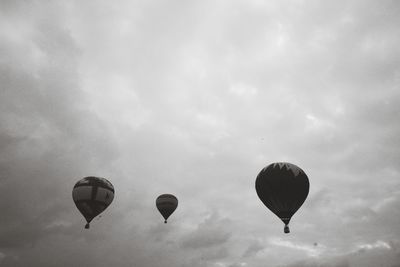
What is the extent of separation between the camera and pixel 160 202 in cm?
4962

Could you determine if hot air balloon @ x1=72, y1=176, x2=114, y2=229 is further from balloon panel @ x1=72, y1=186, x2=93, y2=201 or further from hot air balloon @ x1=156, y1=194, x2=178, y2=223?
hot air balloon @ x1=156, y1=194, x2=178, y2=223

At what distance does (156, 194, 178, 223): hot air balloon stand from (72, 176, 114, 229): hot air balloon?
55.9ft

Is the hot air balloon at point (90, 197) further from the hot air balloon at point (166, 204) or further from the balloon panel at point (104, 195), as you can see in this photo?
the hot air balloon at point (166, 204)

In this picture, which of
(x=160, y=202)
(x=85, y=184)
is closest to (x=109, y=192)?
(x=85, y=184)

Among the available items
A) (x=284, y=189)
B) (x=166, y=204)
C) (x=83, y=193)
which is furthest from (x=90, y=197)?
(x=284, y=189)

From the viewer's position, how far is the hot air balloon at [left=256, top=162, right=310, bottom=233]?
2672 cm

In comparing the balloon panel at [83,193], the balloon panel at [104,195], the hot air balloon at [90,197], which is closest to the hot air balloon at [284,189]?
the balloon panel at [104,195]

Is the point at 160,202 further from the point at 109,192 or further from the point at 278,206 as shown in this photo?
the point at 278,206

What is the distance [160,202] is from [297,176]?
28.0 metres

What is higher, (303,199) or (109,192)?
(109,192)

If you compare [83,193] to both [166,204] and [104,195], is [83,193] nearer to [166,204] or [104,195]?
[104,195]

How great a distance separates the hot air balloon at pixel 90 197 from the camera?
3195 cm

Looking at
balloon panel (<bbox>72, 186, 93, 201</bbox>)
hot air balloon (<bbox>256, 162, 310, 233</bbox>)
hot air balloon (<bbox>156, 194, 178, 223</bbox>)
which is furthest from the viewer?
hot air balloon (<bbox>156, 194, 178, 223</bbox>)

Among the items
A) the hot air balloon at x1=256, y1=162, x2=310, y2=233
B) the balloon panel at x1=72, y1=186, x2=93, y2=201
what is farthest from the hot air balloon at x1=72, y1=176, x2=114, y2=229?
the hot air balloon at x1=256, y1=162, x2=310, y2=233
